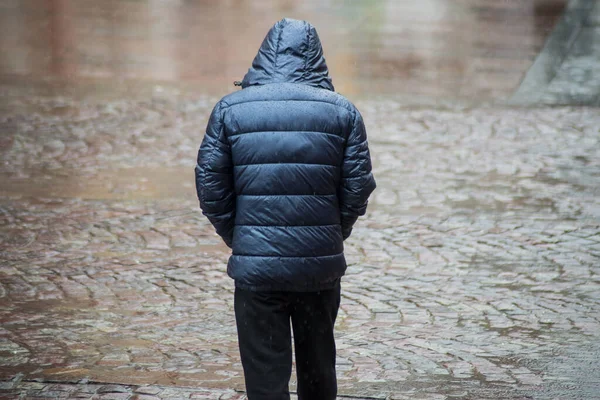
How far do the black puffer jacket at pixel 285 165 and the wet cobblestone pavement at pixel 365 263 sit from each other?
4.35 feet

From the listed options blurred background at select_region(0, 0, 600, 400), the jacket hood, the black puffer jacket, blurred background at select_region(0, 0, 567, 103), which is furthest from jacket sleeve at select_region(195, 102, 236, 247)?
blurred background at select_region(0, 0, 567, 103)

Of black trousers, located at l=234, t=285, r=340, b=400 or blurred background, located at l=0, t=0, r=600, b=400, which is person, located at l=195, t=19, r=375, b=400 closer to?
black trousers, located at l=234, t=285, r=340, b=400

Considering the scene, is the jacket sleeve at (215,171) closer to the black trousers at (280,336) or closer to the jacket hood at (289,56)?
the jacket hood at (289,56)

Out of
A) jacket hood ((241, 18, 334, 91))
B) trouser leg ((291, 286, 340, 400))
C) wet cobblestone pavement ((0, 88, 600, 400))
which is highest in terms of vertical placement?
jacket hood ((241, 18, 334, 91))

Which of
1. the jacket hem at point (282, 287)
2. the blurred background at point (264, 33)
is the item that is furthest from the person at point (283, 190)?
the blurred background at point (264, 33)

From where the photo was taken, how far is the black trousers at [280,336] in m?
4.25

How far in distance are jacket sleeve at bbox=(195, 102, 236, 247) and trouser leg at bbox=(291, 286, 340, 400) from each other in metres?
0.51

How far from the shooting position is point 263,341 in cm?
425

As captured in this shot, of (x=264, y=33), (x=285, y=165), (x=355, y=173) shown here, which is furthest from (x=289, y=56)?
(x=264, y=33)

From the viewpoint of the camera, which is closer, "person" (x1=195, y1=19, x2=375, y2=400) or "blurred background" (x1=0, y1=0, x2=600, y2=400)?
"person" (x1=195, y1=19, x2=375, y2=400)

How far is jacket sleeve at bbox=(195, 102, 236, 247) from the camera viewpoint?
14.1 ft

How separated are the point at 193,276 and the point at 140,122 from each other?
5.09 meters

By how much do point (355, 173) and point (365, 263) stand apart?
11.5 ft

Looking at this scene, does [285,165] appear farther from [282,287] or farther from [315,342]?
[315,342]
